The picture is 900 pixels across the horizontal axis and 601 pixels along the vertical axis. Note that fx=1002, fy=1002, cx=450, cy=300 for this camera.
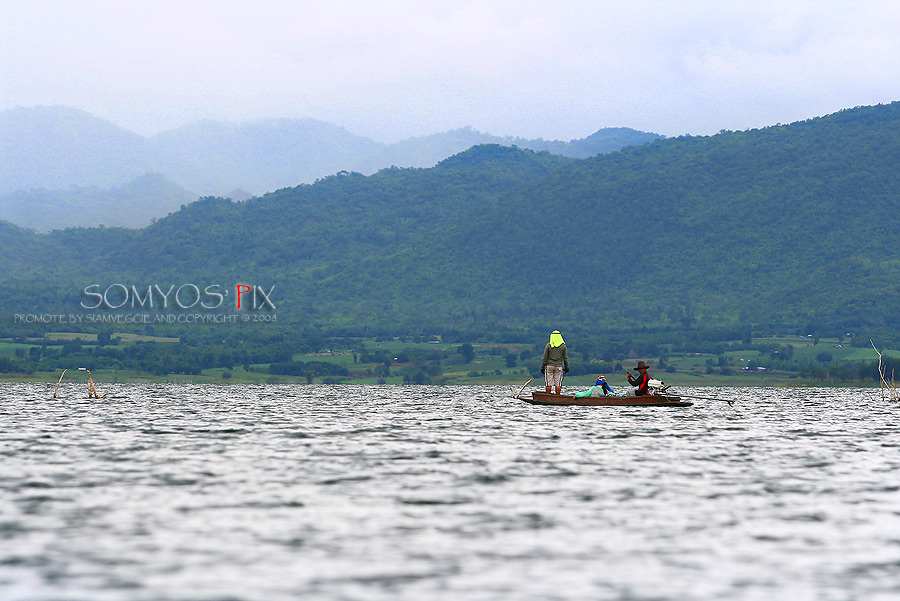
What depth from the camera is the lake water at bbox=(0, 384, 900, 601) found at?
16984mm

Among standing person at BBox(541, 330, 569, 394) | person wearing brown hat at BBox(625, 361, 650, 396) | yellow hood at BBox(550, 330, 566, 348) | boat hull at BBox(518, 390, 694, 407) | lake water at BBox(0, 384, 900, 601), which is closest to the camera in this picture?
lake water at BBox(0, 384, 900, 601)

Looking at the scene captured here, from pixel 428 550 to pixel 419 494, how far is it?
318 inches

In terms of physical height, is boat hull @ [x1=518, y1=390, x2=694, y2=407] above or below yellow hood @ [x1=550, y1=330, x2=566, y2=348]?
below

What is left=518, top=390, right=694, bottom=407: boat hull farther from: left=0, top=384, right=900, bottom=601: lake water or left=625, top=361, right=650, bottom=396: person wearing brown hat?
left=0, top=384, right=900, bottom=601: lake water

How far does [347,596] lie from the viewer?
52.6ft

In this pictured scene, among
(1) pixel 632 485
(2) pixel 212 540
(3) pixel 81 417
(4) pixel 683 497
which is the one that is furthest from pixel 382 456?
(3) pixel 81 417

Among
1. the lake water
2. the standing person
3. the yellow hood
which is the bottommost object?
the lake water

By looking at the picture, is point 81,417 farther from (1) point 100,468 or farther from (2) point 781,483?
(2) point 781,483

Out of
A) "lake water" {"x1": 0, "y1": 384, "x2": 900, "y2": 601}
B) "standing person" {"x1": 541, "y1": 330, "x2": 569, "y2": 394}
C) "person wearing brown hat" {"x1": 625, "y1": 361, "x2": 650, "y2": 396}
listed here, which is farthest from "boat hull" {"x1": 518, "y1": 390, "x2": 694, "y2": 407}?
"lake water" {"x1": 0, "y1": 384, "x2": 900, "y2": 601}

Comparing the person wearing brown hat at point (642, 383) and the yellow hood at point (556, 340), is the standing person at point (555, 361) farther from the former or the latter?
the person wearing brown hat at point (642, 383)

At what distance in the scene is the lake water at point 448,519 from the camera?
1698 cm

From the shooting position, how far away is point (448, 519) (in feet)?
76.9

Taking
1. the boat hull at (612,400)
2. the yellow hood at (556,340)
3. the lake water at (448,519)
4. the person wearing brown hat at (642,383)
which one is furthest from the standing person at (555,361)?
the lake water at (448,519)

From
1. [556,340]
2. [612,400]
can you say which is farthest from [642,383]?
[556,340]
